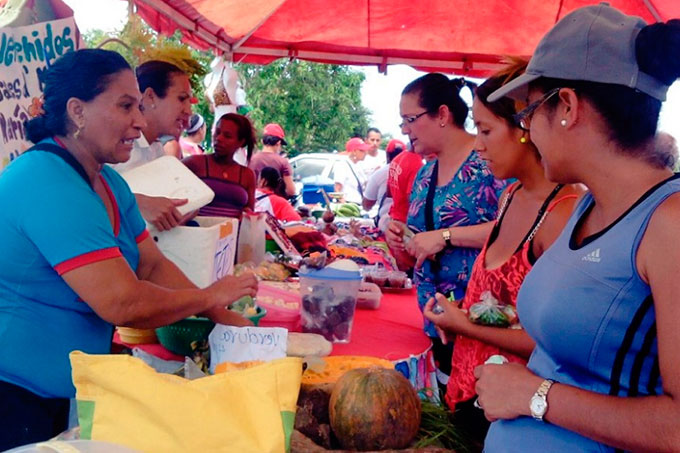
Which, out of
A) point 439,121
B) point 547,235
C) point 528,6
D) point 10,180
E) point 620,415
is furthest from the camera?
point 528,6

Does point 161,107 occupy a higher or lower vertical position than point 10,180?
higher

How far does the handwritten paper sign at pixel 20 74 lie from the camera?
2.34 m

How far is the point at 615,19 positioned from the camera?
1.21m

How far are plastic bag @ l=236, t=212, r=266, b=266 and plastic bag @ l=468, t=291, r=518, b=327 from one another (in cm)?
209

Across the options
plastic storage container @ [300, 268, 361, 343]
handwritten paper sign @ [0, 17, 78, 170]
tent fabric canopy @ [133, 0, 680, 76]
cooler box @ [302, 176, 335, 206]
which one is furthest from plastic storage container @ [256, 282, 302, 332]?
cooler box @ [302, 176, 335, 206]

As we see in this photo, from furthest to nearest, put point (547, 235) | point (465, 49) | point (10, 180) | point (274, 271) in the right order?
point (465, 49)
point (274, 271)
point (547, 235)
point (10, 180)

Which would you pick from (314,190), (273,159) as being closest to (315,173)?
(314,190)

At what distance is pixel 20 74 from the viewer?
7.88 ft

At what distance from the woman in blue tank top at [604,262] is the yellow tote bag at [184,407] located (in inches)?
19.9

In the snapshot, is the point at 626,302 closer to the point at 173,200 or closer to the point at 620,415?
the point at 620,415

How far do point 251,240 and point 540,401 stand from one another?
2724mm

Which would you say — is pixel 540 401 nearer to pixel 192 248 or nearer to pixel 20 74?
pixel 192 248

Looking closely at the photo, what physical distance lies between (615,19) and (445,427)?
1112mm

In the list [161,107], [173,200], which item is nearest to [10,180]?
[173,200]
